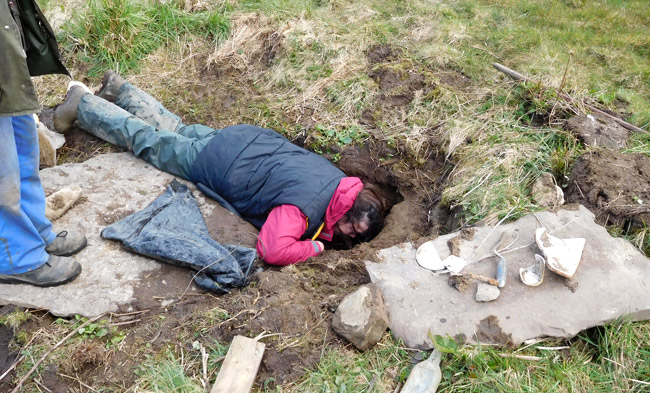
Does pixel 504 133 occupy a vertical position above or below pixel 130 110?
below

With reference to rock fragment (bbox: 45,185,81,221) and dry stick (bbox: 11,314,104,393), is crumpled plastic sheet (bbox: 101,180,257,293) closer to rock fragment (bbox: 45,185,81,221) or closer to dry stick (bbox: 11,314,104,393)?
rock fragment (bbox: 45,185,81,221)

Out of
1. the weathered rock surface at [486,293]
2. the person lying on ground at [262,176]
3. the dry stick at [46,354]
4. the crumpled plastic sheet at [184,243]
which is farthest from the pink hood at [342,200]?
the dry stick at [46,354]

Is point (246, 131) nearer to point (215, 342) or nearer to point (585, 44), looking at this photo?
point (215, 342)

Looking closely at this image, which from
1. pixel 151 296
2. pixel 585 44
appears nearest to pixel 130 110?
pixel 151 296

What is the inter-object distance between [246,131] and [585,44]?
13.6 feet

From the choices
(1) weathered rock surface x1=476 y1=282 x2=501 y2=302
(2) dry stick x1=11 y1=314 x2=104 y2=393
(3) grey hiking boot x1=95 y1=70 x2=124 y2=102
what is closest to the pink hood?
(1) weathered rock surface x1=476 y1=282 x2=501 y2=302

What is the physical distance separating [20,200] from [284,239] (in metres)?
1.59

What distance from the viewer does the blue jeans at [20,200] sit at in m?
2.53

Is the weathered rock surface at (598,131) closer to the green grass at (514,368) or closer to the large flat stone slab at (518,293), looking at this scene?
the large flat stone slab at (518,293)

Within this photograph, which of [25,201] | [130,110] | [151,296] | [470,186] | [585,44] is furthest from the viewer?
[585,44]

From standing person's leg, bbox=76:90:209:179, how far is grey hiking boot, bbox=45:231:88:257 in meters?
1.05

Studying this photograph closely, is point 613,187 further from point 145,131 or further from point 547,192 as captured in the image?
point 145,131

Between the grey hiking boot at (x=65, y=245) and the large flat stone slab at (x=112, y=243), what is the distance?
0.07 metres

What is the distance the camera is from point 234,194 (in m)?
3.93
